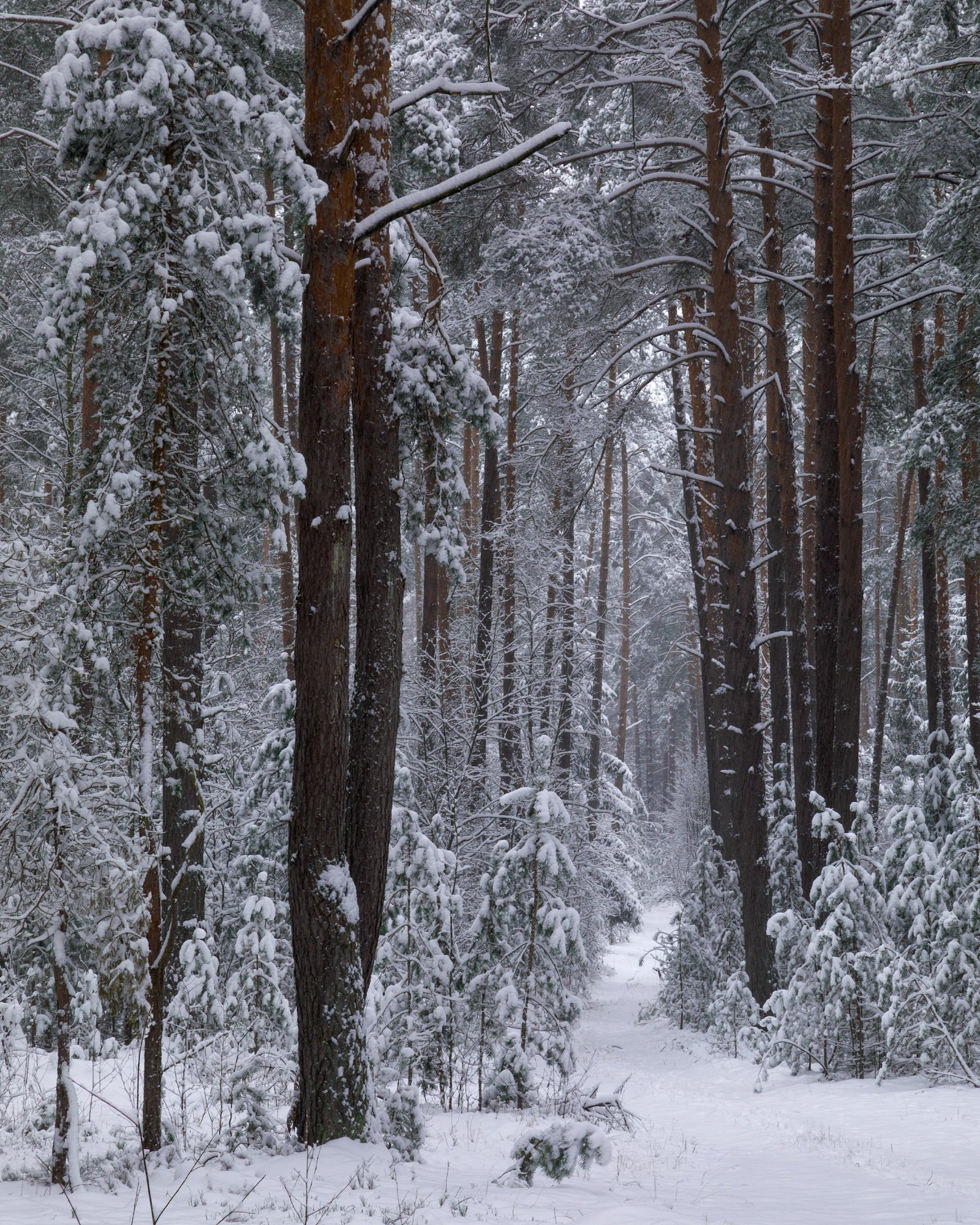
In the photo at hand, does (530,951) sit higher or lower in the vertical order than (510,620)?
lower

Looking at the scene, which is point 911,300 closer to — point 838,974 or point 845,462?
point 845,462

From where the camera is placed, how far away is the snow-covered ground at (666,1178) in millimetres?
4996

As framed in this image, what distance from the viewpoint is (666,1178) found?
255 inches

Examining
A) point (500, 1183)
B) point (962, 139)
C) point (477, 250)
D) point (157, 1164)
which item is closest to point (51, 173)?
point (477, 250)

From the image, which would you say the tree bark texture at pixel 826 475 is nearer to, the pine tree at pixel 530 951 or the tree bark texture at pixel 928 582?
the pine tree at pixel 530 951

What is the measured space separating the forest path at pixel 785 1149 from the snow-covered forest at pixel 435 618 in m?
0.07

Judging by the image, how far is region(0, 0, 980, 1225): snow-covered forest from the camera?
5930 mm

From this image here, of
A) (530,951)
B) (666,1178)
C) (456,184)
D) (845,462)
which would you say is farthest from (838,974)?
(456,184)

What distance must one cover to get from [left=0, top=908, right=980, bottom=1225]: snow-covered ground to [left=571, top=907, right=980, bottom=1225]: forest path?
19mm

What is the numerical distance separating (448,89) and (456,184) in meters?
0.74

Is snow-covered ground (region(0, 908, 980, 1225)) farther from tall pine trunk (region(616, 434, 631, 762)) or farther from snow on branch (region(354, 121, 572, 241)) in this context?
tall pine trunk (region(616, 434, 631, 762))

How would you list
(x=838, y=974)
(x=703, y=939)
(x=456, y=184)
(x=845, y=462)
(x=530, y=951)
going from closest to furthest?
(x=456, y=184) → (x=530, y=951) → (x=838, y=974) → (x=845, y=462) → (x=703, y=939)

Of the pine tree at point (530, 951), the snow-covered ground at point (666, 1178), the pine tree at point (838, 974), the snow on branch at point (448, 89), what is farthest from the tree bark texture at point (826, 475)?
the snow on branch at point (448, 89)

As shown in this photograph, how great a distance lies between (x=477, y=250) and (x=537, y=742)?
7.58 m
